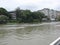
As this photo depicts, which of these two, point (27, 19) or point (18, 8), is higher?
point (18, 8)

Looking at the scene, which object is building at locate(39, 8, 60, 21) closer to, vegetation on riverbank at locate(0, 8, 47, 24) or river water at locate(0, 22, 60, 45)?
vegetation on riverbank at locate(0, 8, 47, 24)

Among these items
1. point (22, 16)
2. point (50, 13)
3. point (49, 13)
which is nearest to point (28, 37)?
point (22, 16)

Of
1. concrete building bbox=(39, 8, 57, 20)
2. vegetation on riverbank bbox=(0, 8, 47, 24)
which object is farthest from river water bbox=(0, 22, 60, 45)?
concrete building bbox=(39, 8, 57, 20)

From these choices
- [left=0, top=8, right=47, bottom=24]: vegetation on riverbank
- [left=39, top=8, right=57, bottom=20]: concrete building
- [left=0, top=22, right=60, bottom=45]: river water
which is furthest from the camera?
[left=39, top=8, right=57, bottom=20]: concrete building

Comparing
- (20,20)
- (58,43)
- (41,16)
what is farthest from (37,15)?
(58,43)

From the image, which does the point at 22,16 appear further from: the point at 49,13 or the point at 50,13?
the point at 50,13

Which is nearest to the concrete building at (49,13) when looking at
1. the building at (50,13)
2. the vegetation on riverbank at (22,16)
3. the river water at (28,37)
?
the building at (50,13)

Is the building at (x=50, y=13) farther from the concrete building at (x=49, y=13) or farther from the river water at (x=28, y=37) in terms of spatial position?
the river water at (x=28, y=37)

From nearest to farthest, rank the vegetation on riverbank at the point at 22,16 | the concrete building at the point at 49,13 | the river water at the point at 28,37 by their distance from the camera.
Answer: the river water at the point at 28,37 → the vegetation on riverbank at the point at 22,16 → the concrete building at the point at 49,13

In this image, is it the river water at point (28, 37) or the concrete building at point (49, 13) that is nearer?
the river water at point (28, 37)

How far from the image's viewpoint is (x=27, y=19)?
85.4 metres

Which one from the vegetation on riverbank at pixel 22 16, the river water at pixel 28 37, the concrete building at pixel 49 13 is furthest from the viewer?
the concrete building at pixel 49 13

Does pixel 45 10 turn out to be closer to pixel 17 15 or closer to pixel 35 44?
pixel 17 15

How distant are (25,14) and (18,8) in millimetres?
8804
